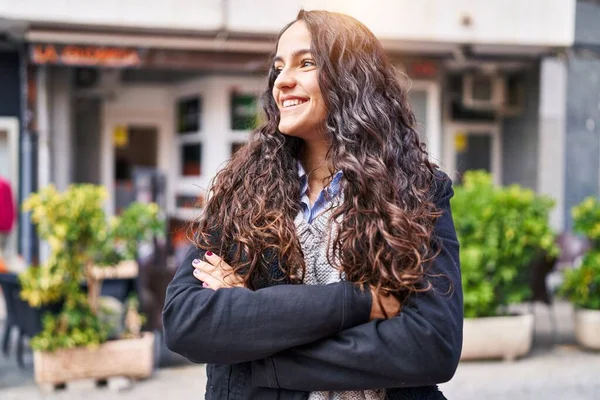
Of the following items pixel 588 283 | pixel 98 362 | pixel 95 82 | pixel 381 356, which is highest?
pixel 95 82

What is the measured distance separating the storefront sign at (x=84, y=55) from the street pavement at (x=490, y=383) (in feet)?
11.0

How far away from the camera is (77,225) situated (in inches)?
217

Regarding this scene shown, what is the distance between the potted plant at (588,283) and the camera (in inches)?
272

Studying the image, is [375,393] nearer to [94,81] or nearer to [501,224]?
[501,224]

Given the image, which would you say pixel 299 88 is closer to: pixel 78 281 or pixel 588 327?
pixel 78 281

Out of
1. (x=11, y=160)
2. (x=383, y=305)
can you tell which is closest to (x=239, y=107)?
(x=11, y=160)

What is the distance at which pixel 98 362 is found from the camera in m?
5.71

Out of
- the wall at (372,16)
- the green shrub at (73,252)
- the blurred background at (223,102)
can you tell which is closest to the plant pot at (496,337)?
the blurred background at (223,102)

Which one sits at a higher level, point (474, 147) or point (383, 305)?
point (474, 147)

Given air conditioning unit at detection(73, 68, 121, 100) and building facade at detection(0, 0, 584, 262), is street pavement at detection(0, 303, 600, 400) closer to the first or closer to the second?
building facade at detection(0, 0, 584, 262)

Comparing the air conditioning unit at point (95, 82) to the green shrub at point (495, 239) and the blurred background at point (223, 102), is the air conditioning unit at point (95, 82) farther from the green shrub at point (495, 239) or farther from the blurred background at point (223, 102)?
the green shrub at point (495, 239)

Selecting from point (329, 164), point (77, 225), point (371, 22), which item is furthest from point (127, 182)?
point (329, 164)

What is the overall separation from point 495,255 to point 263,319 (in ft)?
16.8

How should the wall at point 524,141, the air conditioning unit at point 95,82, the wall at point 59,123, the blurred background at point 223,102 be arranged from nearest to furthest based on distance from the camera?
the blurred background at point 223,102 < the wall at point 59,123 < the air conditioning unit at point 95,82 < the wall at point 524,141
